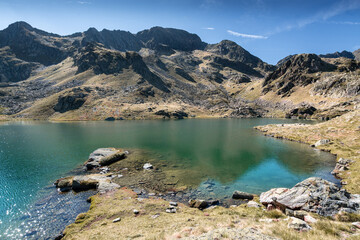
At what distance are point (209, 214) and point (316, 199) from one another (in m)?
14.6

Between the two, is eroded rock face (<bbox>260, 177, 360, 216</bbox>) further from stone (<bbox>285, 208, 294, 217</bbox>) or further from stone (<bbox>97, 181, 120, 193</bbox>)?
stone (<bbox>97, 181, 120, 193</bbox>)

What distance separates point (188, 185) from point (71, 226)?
22234mm

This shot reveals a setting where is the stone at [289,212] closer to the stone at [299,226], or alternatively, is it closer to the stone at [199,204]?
the stone at [299,226]

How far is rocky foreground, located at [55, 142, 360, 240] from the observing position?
1769 cm

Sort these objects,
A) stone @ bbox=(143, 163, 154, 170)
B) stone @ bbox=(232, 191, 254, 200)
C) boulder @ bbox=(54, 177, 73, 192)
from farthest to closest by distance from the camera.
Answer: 1. stone @ bbox=(143, 163, 154, 170)
2. boulder @ bbox=(54, 177, 73, 192)
3. stone @ bbox=(232, 191, 254, 200)

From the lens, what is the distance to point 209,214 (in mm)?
26969

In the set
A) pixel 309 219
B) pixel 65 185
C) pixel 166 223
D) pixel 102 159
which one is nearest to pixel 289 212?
pixel 309 219

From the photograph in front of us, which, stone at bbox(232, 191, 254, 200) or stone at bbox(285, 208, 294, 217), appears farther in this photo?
stone at bbox(232, 191, 254, 200)

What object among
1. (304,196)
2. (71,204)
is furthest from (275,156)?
(71,204)

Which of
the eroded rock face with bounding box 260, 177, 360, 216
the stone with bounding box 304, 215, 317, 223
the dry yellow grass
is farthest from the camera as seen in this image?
the eroded rock face with bounding box 260, 177, 360, 216

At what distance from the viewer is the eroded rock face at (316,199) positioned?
75.8ft

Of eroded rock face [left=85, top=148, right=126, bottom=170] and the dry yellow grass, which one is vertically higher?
the dry yellow grass

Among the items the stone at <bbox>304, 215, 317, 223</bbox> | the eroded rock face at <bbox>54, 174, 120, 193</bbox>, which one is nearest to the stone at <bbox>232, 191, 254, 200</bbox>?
the stone at <bbox>304, 215, 317, 223</bbox>

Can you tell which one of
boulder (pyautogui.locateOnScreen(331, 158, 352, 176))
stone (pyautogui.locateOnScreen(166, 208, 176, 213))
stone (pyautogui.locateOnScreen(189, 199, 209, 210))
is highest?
boulder (pyautogui.locateOnScreen(331, 158, 352, 176))
